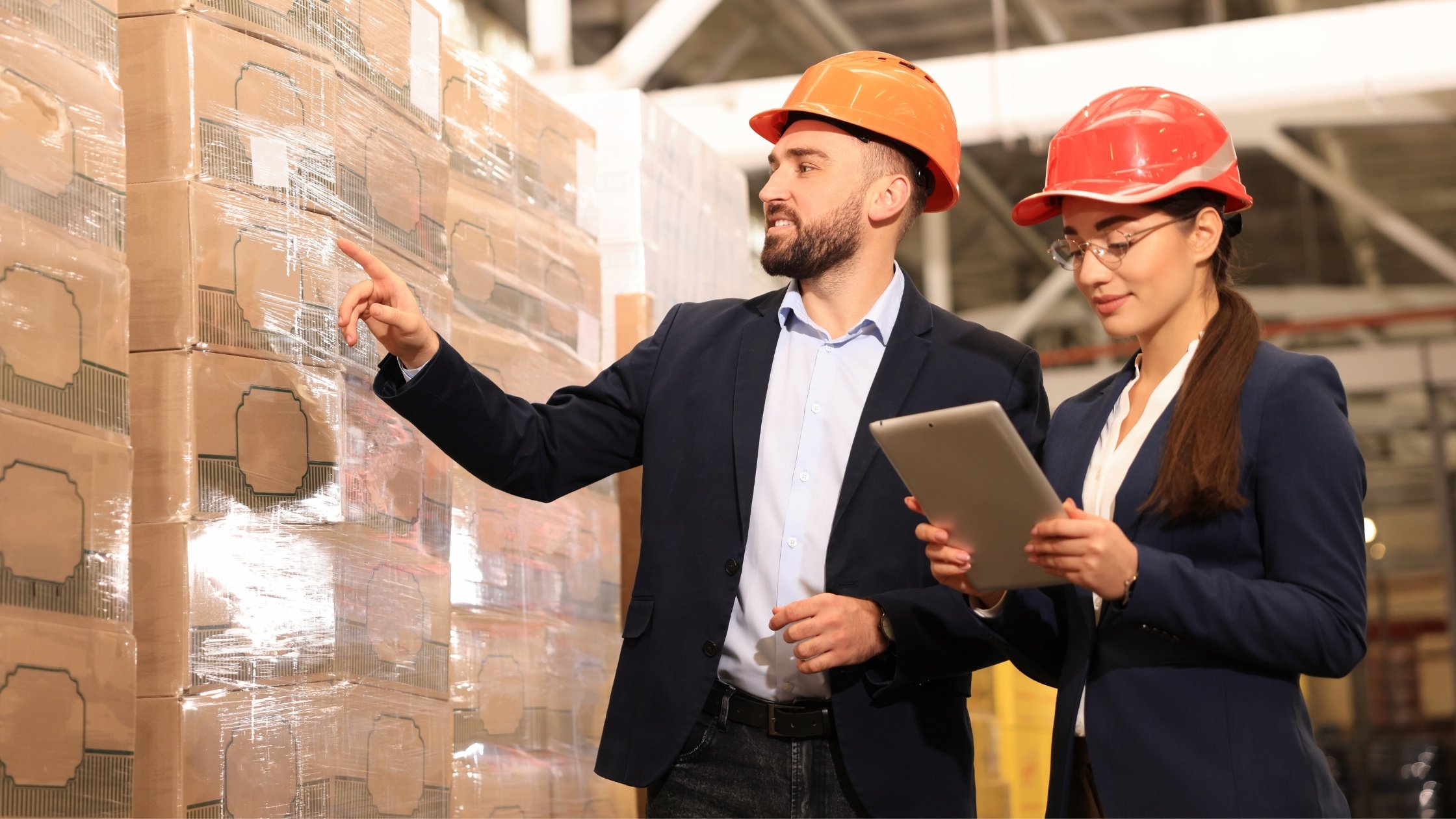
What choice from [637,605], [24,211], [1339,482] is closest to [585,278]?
[637,605]

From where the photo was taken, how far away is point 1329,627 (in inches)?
78.7

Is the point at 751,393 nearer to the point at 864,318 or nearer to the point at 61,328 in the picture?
the point at 864,318

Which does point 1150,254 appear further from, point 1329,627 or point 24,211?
point 24,211

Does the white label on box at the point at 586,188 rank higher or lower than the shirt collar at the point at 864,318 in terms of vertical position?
higher

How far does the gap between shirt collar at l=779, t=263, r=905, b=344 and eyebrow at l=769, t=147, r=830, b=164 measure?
26 cm

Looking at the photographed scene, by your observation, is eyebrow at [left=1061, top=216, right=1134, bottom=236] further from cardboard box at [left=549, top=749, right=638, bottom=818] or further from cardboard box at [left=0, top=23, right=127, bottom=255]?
cardboard box at [left=549, top=749, right=638, bottom=818]

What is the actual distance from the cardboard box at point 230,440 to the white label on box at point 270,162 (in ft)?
1.11

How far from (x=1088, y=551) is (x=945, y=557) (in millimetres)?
291

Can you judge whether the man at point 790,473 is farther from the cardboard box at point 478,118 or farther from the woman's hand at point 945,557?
the cardboard box at point 478,118

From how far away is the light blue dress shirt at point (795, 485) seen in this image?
102 inches

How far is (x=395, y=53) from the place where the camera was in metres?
3.17

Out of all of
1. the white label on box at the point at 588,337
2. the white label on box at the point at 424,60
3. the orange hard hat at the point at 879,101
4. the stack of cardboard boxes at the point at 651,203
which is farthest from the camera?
the stack of cardboard boxes at the point at 651,203

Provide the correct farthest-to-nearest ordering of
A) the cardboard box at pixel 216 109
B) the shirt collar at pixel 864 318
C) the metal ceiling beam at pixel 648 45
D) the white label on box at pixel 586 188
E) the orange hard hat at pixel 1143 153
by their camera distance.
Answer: the metal ceiling beam at pixel 648 45, the white label on box at pixel 586 188, the shirt collar at pixel 864 318, the cardboard box at pixel 216 109, the orange hard hat at pixel 1143 153

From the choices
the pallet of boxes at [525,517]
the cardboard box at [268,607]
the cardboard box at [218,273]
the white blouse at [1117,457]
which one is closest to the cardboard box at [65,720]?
the cardboard box at [268,607]
